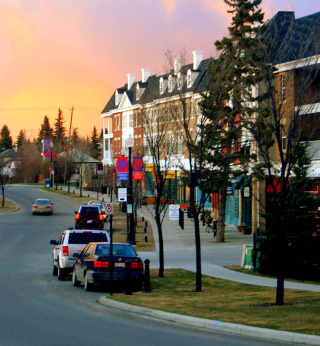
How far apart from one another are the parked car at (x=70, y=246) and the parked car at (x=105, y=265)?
2.05 m

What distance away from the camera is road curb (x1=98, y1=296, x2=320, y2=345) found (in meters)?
10.1

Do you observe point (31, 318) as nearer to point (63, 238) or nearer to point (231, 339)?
point (231, 339)

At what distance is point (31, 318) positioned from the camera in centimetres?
1308

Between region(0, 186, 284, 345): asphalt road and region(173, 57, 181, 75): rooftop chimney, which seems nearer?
region(0, 186, 284, 345): asphalt road

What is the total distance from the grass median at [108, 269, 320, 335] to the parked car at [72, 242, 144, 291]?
86cm

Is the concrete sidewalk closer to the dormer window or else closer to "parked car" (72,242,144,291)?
"parked car" (72,242,144,291)

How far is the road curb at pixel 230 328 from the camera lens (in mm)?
10058

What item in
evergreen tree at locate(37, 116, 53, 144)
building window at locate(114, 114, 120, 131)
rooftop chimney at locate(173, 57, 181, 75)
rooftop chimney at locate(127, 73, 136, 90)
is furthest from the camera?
evergreen tree at locate(37, 116, 53, 144)

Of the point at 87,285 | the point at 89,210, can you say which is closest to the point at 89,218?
the point at 89,210

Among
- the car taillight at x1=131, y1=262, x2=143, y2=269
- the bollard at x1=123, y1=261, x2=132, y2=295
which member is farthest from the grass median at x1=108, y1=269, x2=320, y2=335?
the car taillight at x1=131, y1=262, x2=143, y2=269

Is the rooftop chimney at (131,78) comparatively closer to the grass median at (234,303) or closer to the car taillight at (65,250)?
the car taillight at (65,250)

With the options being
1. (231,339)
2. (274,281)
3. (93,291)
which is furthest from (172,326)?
(274,281)

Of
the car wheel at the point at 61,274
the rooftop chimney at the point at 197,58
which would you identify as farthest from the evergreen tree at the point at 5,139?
the car wheel at the point at 61,274

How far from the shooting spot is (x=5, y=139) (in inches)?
7195
